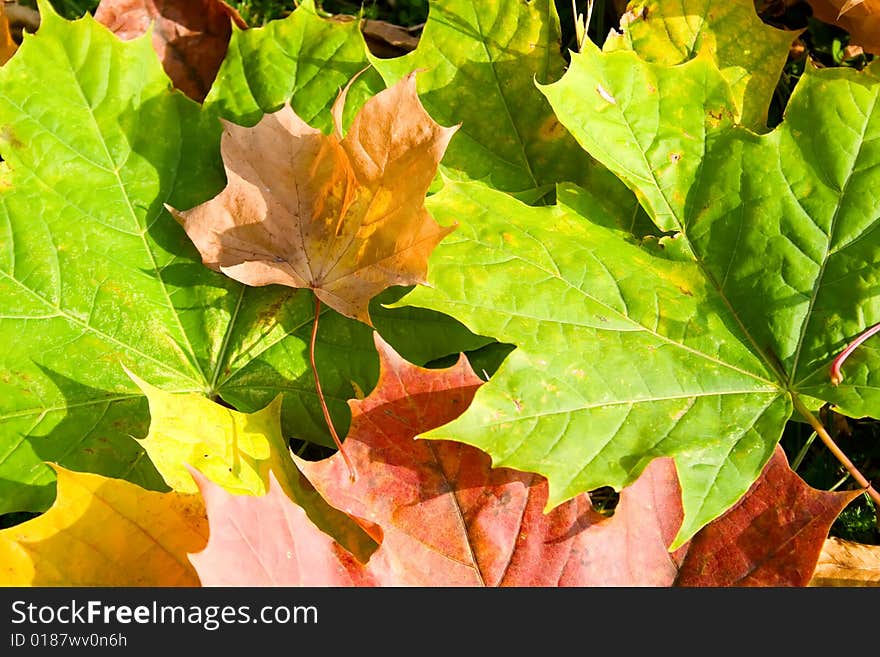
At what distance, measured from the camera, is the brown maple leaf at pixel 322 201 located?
1.26 metres

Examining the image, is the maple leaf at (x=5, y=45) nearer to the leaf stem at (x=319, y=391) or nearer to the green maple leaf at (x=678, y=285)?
the leaf stem at (x=319, y=391)

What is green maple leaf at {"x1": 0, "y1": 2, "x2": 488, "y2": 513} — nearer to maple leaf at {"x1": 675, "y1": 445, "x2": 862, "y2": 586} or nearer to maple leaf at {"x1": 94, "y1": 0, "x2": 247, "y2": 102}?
maple leaf at {"x1": 94, "y1": 0, "x2": 247, "y2": 102}

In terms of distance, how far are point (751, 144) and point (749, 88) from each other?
Answer: 0.91 feet

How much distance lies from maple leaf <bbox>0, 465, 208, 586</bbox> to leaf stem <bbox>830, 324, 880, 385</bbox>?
3.04 feet

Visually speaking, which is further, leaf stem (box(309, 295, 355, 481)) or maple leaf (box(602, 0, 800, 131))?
maple leaf (box(602, 0, 800, 131))

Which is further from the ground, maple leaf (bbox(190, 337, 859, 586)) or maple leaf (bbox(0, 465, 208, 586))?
maple leaf (bbox(190, 337, 859, 586))

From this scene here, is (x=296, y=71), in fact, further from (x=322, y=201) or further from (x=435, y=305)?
(x=435, y=305)

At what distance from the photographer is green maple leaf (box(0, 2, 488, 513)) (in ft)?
4.42

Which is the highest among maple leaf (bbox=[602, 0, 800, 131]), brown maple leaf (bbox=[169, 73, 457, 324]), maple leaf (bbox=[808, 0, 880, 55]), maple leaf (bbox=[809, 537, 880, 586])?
maple leaf (bbox=[808, 0, 880, 55])

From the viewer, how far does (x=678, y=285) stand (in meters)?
1.30

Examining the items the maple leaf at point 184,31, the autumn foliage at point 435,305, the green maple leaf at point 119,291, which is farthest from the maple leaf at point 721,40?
the maple leaf at point 184,31

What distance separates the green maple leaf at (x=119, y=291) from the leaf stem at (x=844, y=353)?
1.76 feet

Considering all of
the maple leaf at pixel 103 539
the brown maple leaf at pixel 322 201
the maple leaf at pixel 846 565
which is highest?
the brown maple leaf at pixel 322 201

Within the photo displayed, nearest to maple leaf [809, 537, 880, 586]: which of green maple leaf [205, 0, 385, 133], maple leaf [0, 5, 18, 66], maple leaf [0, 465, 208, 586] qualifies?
maple leaf [0, 465, 208, 586]
